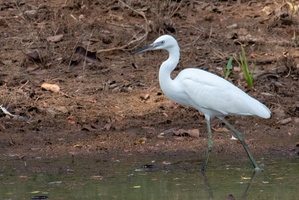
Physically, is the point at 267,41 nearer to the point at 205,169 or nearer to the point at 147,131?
the point at 147,131

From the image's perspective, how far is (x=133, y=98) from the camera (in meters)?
Result: 9.61

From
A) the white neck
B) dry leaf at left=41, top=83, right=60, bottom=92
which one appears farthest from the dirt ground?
the white neck

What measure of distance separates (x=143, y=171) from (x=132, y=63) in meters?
3.39

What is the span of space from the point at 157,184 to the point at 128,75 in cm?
354

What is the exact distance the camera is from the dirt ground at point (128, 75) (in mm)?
8328

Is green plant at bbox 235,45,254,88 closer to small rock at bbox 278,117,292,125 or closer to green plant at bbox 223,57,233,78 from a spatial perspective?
green plant at bbox 223,57,233,78

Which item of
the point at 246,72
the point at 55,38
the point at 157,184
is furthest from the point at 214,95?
the point at 55,38

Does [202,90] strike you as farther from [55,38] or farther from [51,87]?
[55,38]

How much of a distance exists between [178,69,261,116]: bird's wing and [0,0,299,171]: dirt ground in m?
0.57

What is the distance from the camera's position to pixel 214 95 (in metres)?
7.80

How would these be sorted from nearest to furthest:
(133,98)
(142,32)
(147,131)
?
(147,131)
(133,98)
(142,32)

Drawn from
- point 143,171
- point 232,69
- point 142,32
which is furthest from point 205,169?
point 142,32

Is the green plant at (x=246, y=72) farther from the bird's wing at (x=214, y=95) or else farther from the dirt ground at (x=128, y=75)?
the bird's wing at (x=214, y=95)

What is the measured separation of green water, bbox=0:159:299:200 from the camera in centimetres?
647
